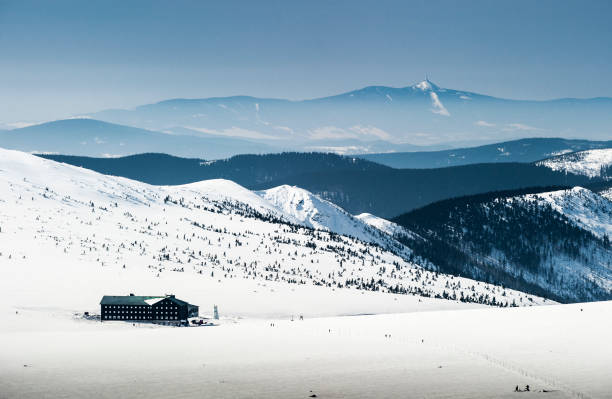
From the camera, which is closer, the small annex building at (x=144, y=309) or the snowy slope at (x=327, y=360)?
the snowy slope at (x=327, y=360)

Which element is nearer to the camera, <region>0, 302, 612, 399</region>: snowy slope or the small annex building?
<region>0, 302, 612, 399</region>: snowy slope

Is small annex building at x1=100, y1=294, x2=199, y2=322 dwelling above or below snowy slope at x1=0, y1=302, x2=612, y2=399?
above

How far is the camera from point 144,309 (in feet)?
559

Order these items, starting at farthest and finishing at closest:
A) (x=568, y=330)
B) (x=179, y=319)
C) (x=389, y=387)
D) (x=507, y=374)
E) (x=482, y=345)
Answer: (x=179, y=319) → (x=568, y=330) → (x=482, y=345) → (x=507, y=374) → (x=389, y=387)

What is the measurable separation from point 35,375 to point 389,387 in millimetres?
40607

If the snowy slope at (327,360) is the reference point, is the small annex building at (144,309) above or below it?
above

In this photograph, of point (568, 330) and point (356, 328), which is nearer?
point (568, 330)

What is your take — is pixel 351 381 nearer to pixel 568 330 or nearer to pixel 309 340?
pixel 309 340

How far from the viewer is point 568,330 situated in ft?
420

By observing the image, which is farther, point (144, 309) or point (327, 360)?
point (144, 309)

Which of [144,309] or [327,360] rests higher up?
[144,309]

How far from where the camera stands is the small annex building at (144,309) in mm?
168375

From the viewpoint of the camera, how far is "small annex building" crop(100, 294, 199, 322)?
552 ft

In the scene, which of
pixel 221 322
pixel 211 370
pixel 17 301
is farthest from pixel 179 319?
pixel 211 370
